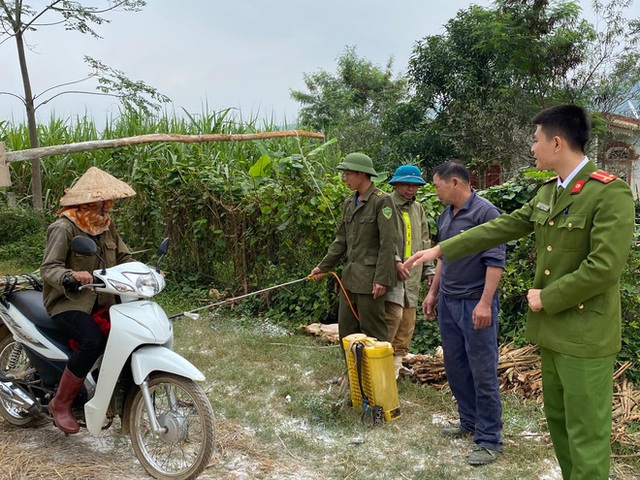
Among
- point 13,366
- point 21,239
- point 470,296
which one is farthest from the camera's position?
point 21,239

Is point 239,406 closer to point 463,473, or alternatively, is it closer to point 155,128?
point 463,473

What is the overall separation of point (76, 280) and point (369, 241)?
6.92 ft

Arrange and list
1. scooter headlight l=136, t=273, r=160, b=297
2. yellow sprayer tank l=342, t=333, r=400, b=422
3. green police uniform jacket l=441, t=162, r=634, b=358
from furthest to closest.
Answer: yellow sprayer tank l=342, t=333, r=400, b=422 < scooter headlight l=136, t=273, r=160, b=297 < green police uniform jacket l=441, t=162, r=634, b=358

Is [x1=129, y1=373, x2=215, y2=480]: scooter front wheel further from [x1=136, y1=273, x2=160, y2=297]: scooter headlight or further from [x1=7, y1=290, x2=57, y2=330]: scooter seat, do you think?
[x1=7, y1=290, x2=57, y2=330]: scooter seat

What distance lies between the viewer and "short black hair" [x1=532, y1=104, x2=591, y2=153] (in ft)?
8.82

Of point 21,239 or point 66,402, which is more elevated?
point 21,239

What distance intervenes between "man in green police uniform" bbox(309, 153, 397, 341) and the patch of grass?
2.04 feet

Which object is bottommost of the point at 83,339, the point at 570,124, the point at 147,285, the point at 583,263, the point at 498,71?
the point at 83,339

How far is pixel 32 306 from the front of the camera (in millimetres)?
3750

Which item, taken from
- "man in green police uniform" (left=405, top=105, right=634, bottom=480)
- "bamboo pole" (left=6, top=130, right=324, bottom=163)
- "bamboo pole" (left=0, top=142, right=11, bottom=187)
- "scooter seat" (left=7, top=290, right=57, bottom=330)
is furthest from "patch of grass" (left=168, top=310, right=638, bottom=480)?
"bamboo pole" (left=6, top=130, right=324, bottom=163)

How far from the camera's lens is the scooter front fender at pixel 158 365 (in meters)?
3.23

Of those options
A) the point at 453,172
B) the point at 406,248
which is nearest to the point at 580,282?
the point at 453,172

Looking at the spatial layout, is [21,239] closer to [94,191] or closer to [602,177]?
[94,191]

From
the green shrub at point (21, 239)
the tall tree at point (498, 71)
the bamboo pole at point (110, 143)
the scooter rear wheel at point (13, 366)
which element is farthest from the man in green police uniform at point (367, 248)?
the tall tree at point (498, 71)
